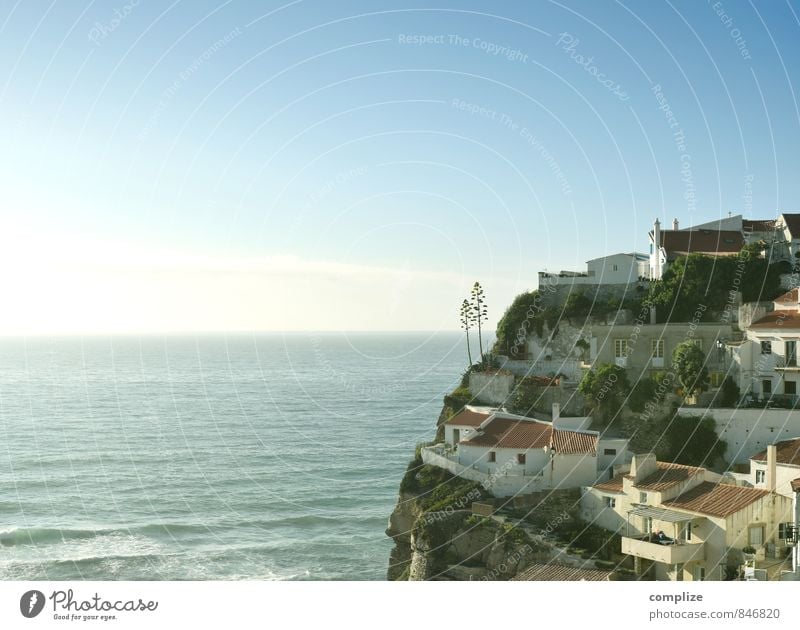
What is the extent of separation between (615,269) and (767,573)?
16.9m

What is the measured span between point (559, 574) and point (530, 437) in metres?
6.60

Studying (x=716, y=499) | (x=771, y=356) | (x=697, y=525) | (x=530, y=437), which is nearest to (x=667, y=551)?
(x=697, y=525)

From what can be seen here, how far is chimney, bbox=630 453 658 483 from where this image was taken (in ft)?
74.9

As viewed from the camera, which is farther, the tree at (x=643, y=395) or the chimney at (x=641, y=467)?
the tree at (x=643, y=395)

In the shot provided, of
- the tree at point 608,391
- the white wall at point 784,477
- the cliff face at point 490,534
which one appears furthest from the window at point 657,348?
the white wall at point 784,477

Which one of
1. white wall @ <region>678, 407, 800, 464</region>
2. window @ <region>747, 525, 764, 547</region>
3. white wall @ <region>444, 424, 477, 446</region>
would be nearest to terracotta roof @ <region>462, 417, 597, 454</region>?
white wall @ <region>444, 424, 477, 446</region>

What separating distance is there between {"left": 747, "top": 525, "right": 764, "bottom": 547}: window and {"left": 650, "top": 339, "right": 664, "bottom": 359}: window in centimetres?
897

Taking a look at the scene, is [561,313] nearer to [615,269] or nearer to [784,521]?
[615,269]

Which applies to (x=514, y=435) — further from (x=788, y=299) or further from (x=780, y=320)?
(x=788, y=299)

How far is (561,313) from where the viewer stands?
106 ft

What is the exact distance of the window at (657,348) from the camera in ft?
93.6

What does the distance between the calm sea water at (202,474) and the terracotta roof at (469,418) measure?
8667mm

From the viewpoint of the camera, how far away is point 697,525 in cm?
2052

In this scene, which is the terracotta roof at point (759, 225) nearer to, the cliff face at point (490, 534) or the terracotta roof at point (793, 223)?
the terracotta roof at point (793, 223)
